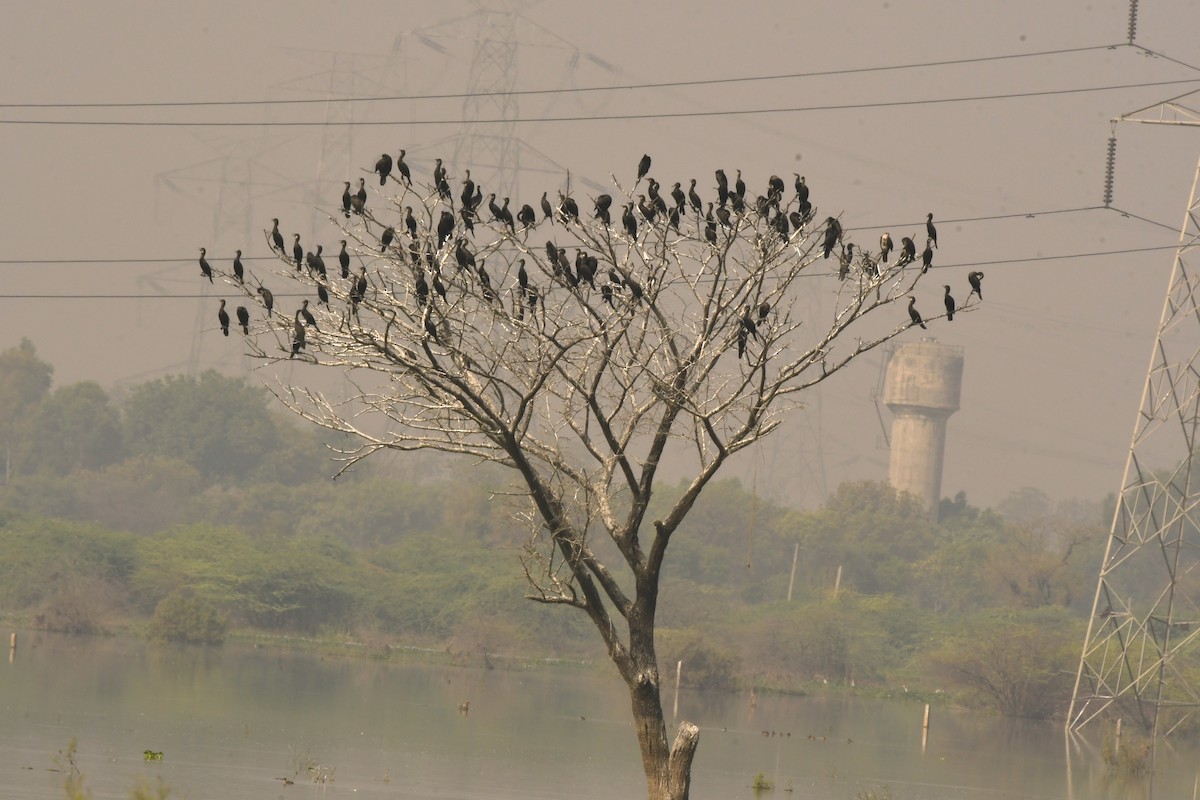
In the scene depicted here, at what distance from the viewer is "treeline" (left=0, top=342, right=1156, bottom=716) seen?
62.1 metres

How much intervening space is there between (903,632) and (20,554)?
120ft

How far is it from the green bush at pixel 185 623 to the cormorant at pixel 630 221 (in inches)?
1711

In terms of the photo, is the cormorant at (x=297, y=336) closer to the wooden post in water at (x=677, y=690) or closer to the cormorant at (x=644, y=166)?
the cormorant at (x=644, y=166)

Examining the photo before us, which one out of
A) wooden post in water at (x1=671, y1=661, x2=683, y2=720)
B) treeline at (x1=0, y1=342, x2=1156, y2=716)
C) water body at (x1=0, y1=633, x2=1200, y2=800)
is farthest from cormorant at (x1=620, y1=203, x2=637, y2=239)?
wooden post in water at (x1=671, y1=661, x2=683, y2=720)

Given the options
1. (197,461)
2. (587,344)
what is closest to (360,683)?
(587,344)

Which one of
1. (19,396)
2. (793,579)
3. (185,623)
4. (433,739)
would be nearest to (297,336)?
(433,739)

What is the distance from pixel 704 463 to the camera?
1722 centimetres

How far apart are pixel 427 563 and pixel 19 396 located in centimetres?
4942

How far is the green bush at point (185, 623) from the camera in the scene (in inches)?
2232

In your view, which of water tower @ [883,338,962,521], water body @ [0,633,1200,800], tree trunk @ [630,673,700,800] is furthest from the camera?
water tower @ [883,338,962,521]

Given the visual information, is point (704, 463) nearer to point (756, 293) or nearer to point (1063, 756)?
point (756, 293)

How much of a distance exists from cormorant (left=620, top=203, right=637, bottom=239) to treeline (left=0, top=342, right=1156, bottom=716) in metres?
21.0

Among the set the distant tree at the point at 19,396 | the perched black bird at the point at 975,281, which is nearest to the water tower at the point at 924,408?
the distant tree at the point at 19,396

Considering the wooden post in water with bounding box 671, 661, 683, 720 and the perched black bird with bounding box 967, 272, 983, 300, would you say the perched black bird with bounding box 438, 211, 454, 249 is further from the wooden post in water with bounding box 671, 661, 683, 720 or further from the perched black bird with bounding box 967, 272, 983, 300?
the wooden post in water with bounding box 671, 661, 683, 720
